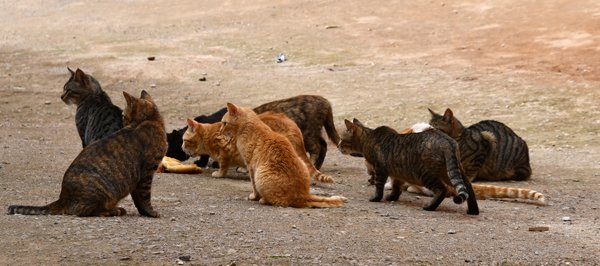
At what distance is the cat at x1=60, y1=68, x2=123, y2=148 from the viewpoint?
995 centimetres

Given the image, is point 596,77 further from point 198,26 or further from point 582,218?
point 198,26

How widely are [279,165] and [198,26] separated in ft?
49.4

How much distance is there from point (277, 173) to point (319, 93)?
7812 millimetres

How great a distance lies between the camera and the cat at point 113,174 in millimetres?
7152

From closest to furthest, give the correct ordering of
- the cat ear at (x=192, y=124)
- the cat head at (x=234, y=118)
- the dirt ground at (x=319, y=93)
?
the dirt ground at (x=319, y=93), the cat head at (x=234, y=118), the cat ear at (x=192, y=124)

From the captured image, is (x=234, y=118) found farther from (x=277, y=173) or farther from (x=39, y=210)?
(x=39, y=210)

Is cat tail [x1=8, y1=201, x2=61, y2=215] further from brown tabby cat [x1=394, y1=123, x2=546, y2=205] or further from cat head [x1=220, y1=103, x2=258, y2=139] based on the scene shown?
brown tabby cat [x1=394, y1=123, x2=546, y2=205]

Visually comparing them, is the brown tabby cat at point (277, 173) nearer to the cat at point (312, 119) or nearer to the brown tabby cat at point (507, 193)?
the brown tabby cat at point (507, 193)

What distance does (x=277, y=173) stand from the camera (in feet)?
27.0

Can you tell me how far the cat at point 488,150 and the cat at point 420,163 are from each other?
4.21 feet

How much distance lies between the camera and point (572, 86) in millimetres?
14883

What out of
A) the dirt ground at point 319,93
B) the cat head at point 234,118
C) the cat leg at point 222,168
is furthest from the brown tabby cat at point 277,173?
the cat leg at point 222,168

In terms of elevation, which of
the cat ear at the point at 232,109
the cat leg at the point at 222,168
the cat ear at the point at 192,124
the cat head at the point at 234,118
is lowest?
the cat leg at the point at 222,168

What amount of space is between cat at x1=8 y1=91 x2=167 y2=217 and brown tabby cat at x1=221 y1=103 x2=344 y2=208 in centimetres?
96
